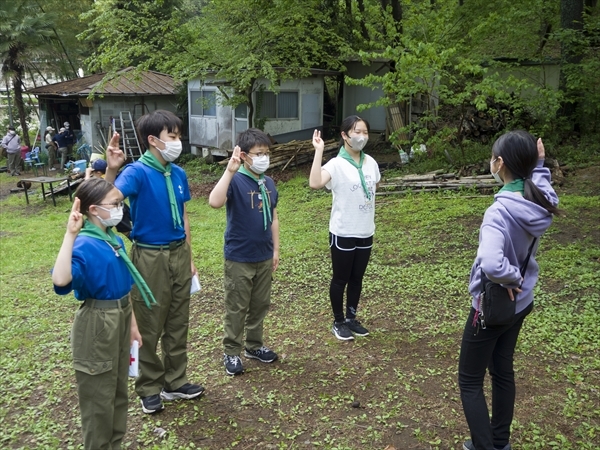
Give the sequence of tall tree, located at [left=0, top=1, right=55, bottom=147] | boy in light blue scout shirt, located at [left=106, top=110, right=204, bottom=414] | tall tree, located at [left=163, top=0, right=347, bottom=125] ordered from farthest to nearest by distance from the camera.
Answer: tall tree, located at [left=0, top=1, right=55, bottom=147] < tall tree, located at [left=163, top=0, right=347, bottom=125] < boy in light blue scout shirt, located at [left=106, top=110, right=204, bottom=414]

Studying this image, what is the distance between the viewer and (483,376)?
295 centimetres

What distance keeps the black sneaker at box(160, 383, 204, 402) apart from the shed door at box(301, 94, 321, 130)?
48.7 ft

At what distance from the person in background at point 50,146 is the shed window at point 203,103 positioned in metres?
6.09

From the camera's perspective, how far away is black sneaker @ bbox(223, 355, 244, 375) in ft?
14.0

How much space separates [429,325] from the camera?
5164 millimetres

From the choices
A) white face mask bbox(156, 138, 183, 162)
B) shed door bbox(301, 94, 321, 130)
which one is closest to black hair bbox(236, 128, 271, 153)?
white face mask bbox(156, 138, 183, 162)

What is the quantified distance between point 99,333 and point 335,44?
14559 millimetres

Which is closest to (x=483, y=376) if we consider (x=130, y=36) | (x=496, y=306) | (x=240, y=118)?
(x=496, y=306)

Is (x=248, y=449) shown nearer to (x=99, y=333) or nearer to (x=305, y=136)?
(x=99, y=333)

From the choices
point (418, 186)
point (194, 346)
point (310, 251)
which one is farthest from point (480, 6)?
point (194, 346)

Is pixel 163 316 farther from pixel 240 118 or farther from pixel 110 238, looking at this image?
pixel 240 118

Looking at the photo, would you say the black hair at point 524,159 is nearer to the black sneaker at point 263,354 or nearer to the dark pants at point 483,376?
the dark pants at point 483,376

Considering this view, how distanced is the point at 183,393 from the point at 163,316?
2.14 ft

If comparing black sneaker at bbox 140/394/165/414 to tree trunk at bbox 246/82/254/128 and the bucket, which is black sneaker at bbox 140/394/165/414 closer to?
tree trunk at bbox 246/82/254/128
